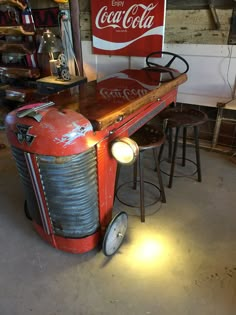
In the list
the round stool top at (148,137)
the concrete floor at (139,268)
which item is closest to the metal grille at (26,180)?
the concrete floor at (139,268)

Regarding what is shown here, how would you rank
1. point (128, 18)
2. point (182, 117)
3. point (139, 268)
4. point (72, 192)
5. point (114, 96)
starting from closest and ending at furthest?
point (72, 192), point (139, 268), point (114, 96), point (182, 117), point (128, 18)

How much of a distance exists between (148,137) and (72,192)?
0.79 meters

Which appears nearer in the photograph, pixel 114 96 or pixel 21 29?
pixel 114 96

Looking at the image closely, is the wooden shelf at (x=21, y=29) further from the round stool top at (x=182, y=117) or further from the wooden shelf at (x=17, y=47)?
the round stool top at (x=182, y=117)

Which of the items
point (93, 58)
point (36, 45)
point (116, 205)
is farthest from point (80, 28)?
point (116, 205)

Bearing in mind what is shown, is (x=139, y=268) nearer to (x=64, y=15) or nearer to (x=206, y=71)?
(x=206, y=71)

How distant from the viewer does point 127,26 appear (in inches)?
119

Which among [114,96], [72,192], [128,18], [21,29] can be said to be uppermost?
[128,18]

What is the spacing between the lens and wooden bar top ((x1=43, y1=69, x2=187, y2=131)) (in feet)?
5.08

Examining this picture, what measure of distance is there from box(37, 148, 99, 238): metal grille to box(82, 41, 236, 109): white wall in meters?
2.00

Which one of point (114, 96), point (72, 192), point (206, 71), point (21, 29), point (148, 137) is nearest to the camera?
point (72, 192)

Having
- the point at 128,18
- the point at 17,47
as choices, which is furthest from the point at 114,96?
the point at 17,47

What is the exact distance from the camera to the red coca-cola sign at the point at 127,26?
285 cm

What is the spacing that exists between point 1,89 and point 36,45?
861mm
